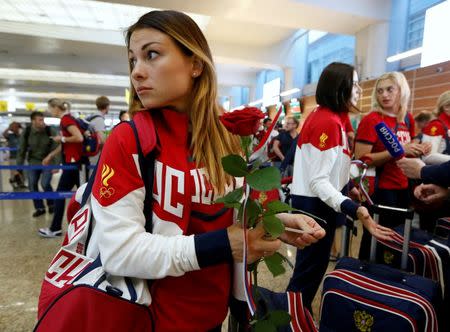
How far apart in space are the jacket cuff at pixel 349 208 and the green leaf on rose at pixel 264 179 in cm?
87

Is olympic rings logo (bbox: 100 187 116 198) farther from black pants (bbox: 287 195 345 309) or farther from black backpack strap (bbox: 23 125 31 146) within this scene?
black backpack strap (bbox: 23 125 31 146)

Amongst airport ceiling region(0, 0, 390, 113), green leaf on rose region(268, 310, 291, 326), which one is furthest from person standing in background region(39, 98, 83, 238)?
airport ceiling region(0, 0, 390, 113)

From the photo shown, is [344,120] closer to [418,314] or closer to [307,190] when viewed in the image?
[307,190]

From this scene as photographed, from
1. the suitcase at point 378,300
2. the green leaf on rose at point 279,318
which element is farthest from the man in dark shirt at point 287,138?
the green leaf on rose at point 279,318

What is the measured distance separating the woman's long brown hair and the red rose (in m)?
0.19

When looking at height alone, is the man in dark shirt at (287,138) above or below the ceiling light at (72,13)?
below

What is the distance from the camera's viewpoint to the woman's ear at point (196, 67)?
833 millimetres

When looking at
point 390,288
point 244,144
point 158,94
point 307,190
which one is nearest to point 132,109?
point 158,94

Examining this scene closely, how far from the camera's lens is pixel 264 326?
73 cm

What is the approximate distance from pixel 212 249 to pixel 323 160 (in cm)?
103

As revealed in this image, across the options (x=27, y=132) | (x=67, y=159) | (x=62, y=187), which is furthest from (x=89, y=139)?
(x=27, y=132)

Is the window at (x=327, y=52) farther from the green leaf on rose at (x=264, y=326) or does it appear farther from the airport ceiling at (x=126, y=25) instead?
the green leaf on rose at (x=264, y=326)

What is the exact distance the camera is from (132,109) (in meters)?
0.87

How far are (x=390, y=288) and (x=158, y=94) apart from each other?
1.14 meters
